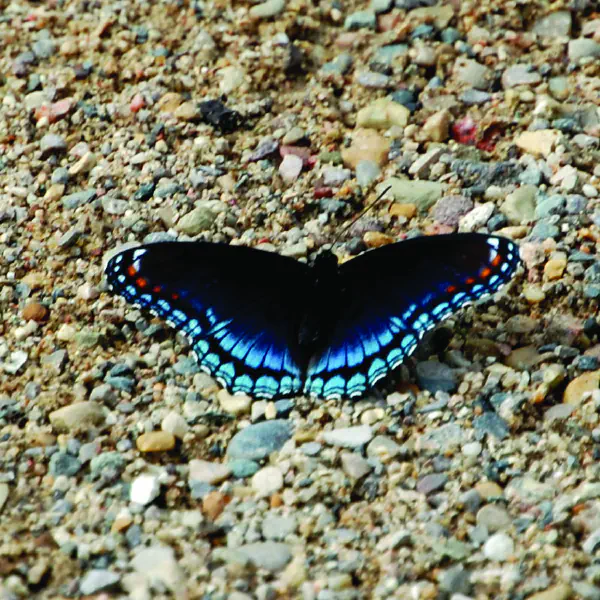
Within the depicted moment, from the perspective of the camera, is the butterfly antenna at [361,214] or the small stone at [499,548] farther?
the butterfly antenna at [361,214]

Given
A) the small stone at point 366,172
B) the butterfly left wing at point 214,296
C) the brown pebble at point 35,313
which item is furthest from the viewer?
the small stone at point 366,172

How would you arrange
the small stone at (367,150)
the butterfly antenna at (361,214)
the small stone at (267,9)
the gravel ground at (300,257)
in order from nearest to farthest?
the gravel ground at (300,257) < the butterfly antenna at (361,214) < the small stone at (367,150) < the small stone at (267,9)

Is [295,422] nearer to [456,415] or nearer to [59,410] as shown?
[456,415]

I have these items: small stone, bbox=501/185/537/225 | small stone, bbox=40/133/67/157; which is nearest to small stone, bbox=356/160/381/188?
small stone, bbox=501/185/537/225

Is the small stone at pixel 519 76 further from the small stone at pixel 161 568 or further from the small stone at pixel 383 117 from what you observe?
the small stone at pixel 161 568

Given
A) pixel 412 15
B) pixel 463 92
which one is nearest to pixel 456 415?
pixel 463 92

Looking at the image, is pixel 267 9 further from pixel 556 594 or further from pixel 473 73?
pixel 556 594

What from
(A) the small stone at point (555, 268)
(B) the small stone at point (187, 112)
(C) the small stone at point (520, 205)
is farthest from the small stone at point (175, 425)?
(B) the small stone at point (187, 112)
